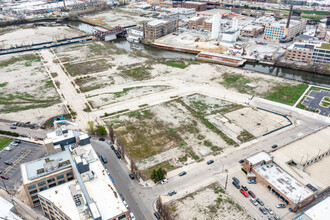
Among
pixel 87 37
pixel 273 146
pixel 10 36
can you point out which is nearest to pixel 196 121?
pixel 273 146

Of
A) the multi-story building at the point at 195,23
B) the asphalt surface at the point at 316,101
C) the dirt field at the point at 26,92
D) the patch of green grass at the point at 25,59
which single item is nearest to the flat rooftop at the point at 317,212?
the asphalt surface at the point at 316,101

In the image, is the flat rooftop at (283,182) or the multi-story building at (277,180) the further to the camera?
the flat rooftop at (283,182)

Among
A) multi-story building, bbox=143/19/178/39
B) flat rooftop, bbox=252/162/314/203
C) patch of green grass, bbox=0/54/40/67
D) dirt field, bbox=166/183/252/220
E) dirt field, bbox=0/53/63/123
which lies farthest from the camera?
multi-story building, bbox=143/19/178/39

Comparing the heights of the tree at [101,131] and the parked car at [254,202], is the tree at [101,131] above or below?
above

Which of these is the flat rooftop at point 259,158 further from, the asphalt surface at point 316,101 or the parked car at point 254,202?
the asphalt surface at point 316,101

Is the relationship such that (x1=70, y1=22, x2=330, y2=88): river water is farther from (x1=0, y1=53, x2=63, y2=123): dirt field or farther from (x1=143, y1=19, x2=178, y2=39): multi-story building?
(x1=0, y1=53, x2=63, y2=123): dirt field

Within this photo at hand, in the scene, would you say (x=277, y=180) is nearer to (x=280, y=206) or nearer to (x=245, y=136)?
(x=280, y=206)

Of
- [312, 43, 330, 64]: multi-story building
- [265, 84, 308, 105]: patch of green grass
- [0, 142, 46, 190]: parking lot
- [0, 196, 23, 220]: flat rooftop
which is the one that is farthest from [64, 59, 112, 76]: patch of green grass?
[312, 43, 330, 64]: multi-story building
